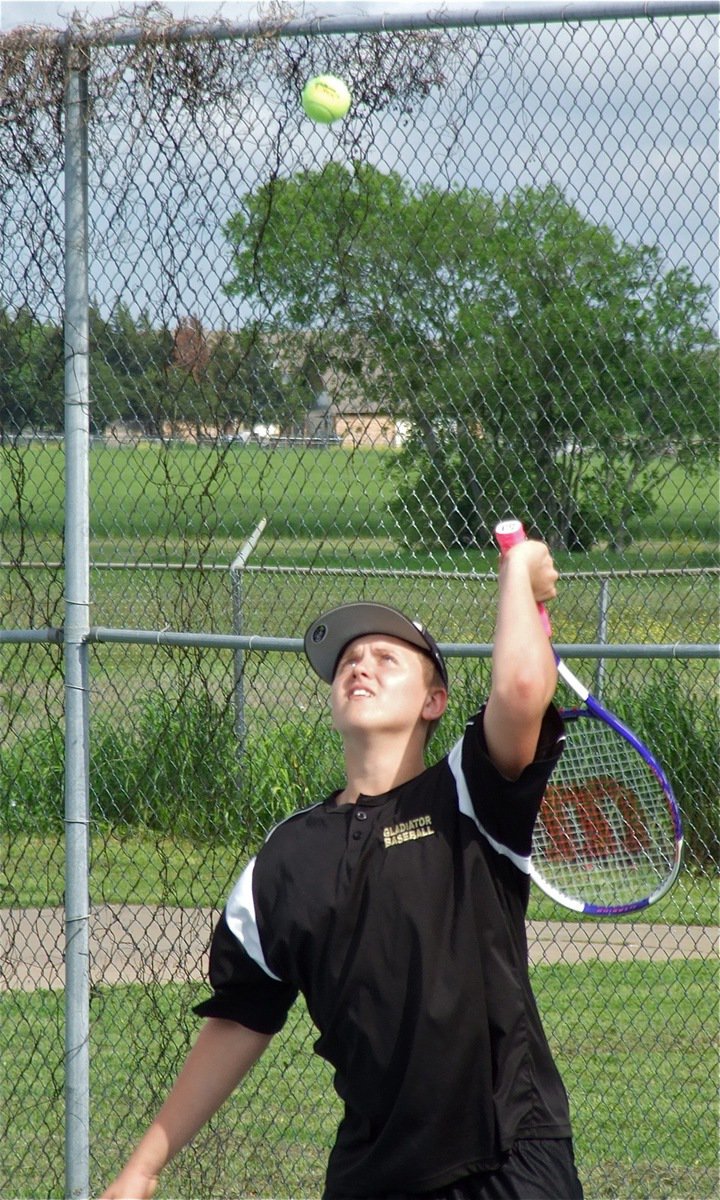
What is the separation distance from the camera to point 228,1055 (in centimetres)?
231

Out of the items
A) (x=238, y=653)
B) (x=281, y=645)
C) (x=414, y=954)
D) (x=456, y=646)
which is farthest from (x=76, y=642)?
(x=238, y=653)

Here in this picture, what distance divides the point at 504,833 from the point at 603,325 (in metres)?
2.37

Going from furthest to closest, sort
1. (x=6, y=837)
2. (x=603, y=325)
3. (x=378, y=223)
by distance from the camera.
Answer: (x=6, y=837) < (x=603, y=325) < (x=378, y=223)

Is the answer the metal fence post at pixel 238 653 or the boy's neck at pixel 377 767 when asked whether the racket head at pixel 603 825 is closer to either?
the boy's neck at pixel 377 767

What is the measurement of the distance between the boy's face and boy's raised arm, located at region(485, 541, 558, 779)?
218 mm

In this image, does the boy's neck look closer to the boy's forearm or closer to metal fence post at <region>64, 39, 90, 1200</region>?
the boy's forearm

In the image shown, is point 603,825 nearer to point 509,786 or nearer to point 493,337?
point 509,786

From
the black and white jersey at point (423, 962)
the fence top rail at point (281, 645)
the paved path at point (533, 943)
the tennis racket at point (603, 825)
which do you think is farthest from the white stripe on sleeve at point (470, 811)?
the paved path at point (533, 943)

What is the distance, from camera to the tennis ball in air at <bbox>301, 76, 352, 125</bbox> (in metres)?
3.49

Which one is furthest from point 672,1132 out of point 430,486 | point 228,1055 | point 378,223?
point 378,223

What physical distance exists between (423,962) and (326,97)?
237 cm

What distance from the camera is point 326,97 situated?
3488 mm

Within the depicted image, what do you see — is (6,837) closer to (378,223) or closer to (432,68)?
(378,223)

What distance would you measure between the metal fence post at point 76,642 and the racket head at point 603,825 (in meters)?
1.24
